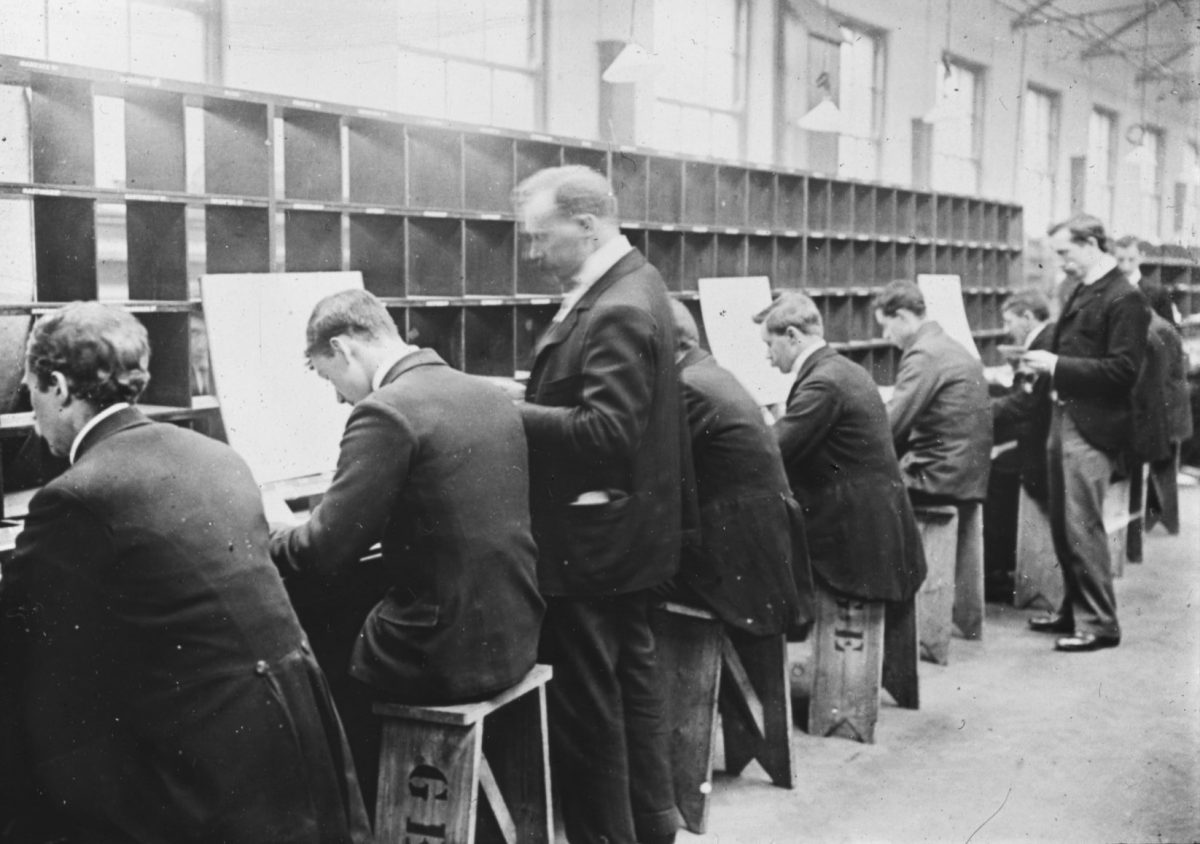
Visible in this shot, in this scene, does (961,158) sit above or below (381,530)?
above

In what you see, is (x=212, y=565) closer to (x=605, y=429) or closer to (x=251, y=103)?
(x=605, y=429)

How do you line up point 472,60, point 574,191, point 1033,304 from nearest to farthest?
point 574,191
point 1033,304
point 472,60

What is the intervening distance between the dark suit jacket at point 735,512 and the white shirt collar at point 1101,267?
7.23 ft

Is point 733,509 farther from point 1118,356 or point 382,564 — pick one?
point 1118,356

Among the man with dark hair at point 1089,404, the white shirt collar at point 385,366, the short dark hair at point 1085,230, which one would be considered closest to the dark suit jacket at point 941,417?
the man with dark hair at point 1089,404

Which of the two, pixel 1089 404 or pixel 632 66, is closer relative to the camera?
pixel 1089 404

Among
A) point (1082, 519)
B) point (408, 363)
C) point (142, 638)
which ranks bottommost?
point (1082, 519)

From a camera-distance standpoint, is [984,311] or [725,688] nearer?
[725,688]

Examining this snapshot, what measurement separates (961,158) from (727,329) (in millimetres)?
7384

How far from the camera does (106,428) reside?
2240mm

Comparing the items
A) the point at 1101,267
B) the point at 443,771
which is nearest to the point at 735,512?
the point at 443,771

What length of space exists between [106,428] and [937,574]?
12.0 ft

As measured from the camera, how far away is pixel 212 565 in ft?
7.27

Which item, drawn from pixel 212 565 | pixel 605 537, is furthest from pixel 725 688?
pixel 212 565
